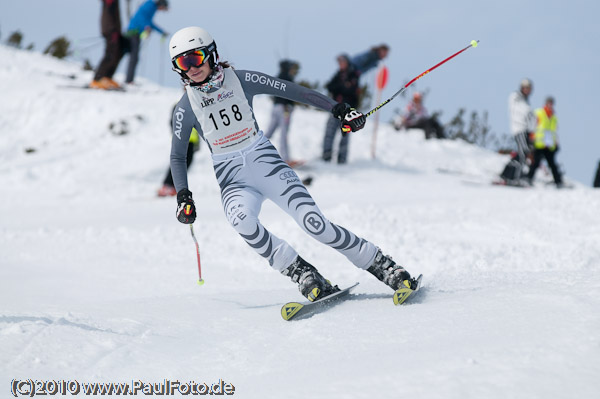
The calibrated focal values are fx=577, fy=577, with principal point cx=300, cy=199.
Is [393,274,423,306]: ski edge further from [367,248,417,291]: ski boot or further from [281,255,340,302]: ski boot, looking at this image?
[281,255,340,302]: ski boot

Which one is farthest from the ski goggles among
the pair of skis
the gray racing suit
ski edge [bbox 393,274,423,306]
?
ski edge [bbox 393,274,423,306]

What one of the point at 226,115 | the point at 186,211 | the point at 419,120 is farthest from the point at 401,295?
the point at 419,120

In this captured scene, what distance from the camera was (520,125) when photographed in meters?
11.1

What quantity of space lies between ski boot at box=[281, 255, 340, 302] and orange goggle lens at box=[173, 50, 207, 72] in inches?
56.7

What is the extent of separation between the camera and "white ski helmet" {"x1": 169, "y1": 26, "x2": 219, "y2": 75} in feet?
12.2

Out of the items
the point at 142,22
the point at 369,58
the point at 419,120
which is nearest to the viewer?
the point at 369,58

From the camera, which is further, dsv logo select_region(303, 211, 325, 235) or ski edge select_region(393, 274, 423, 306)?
dsv logo select_region(303, 211, 325, 235)

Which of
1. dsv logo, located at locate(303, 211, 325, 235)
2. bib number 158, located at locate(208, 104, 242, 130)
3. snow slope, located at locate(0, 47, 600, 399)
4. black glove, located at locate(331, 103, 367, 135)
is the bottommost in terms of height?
snow slope, located at locate(0, 47, 600, 399)

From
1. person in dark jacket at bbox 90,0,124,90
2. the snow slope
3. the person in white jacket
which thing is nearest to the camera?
the snow slope

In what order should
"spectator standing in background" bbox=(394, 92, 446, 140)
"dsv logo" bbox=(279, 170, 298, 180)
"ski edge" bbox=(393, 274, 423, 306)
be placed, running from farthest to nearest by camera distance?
"spectator standing in background" bbox=(394, 92, 446, 140)
"dsv logo" bbox=(279, 170, 298, 180)
"ski edge" bbox=(393, 274, 423, 306)

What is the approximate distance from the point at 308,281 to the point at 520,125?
8633 millimetres

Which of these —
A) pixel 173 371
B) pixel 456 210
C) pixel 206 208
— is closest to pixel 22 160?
pixel 206 208

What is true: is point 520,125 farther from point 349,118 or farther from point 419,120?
point 349,118

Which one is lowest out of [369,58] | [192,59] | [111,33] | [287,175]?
[287,175]
